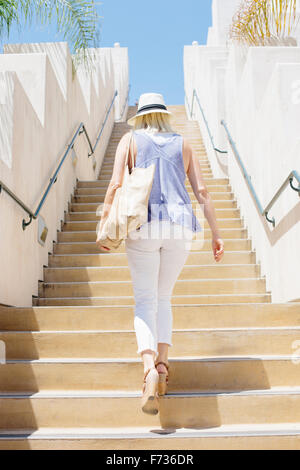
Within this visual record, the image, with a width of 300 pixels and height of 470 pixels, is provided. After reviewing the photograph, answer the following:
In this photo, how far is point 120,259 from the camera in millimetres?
4668

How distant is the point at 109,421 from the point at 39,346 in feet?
2.34

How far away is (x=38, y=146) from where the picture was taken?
14.5ft

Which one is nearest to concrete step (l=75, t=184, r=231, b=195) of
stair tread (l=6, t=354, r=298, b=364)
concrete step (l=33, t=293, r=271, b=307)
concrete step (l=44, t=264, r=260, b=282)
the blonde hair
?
concrete step (l=44, t=264, r=260, b=282)

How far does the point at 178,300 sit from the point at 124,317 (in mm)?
708

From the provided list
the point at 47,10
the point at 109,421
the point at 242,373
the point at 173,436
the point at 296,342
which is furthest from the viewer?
the point at 47,10

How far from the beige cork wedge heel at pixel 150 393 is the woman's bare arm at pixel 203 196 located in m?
0.68

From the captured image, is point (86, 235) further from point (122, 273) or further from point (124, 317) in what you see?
point (124, 317)

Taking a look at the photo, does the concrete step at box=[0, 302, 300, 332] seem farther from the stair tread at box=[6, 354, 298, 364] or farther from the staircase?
the stair tread at box=[6, 354, 298, 364]

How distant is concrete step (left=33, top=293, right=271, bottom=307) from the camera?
3910 mm

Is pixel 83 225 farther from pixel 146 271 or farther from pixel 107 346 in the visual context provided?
pixel 146 271

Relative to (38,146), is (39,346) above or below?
below

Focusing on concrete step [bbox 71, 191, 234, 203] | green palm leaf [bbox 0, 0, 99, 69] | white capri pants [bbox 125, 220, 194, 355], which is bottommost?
concrete step [bbox 71, 191, 234, 203]

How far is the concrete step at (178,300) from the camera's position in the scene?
391 cm

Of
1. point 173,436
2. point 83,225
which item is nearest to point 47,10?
point 83,225
